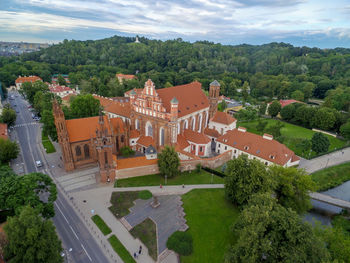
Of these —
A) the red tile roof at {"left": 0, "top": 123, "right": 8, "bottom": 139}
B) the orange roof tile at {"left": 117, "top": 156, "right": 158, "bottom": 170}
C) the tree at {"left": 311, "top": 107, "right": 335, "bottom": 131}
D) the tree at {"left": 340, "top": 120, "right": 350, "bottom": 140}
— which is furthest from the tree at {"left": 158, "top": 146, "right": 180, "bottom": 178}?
the tree at {"left": 311, "top": 107, "right": 335, "bottom": 131}

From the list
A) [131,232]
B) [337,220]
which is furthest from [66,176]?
[337,220]

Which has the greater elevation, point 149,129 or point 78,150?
point 149,129

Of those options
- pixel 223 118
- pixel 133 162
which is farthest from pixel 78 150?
pixel 223 118

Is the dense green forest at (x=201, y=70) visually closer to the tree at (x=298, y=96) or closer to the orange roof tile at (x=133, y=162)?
the tree at (x=298, y=96)

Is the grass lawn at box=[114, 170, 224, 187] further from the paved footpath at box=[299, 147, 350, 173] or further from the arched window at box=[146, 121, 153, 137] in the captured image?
the paved footpath at box=[299, 147, 350, 173]

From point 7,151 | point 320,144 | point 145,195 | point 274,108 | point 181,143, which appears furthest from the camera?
point 274,108

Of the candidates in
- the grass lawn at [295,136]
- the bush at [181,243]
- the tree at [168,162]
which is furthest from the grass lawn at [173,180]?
the grass lawn at [295,136]

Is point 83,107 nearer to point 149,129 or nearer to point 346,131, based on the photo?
point 149,129
